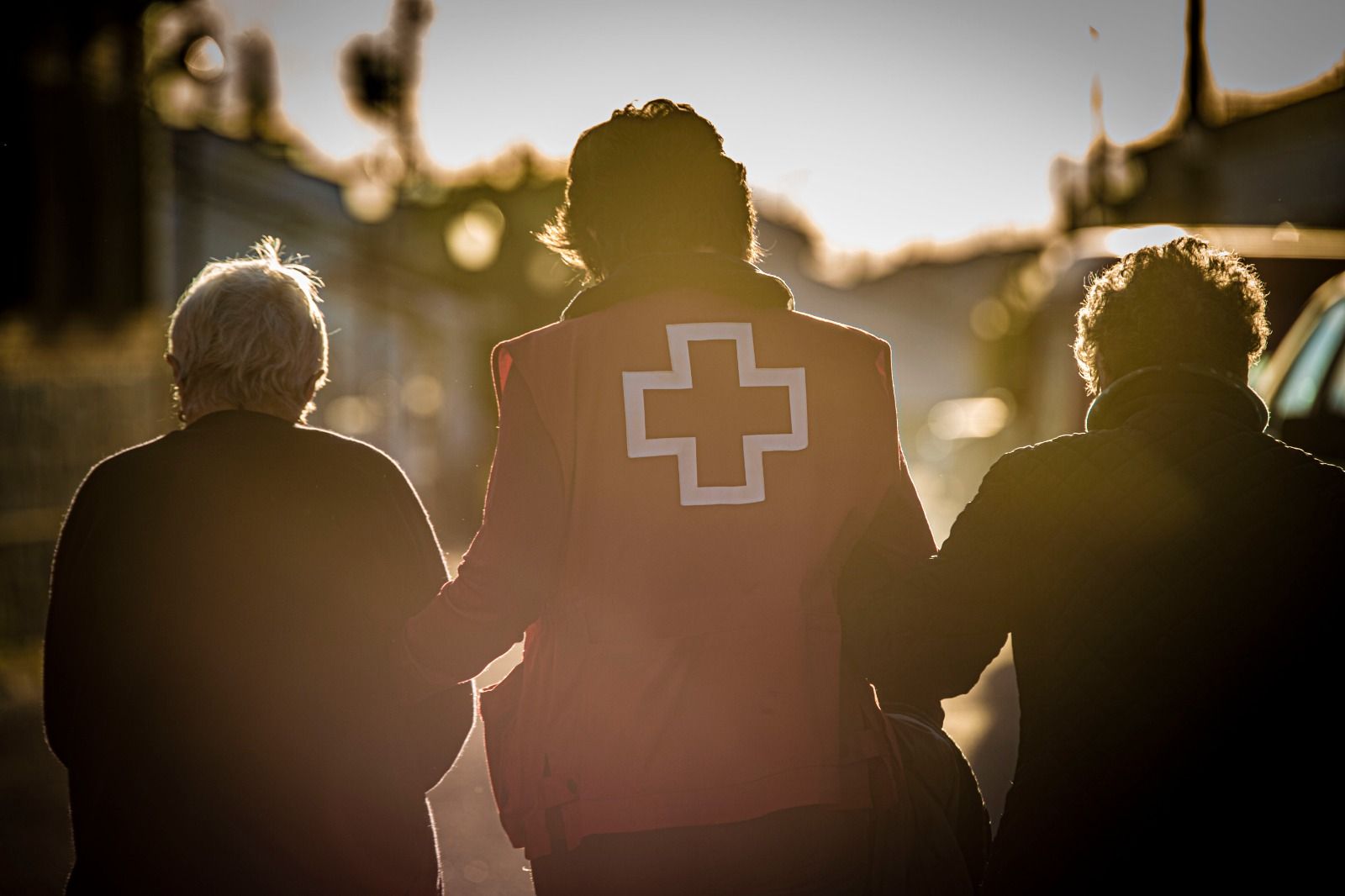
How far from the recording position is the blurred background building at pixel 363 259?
11383 mm

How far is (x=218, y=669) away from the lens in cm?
306

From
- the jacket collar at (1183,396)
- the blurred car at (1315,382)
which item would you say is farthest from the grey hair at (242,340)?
the blurred car at (1315,382)

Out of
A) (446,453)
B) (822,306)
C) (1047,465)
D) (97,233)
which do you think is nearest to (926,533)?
(1047,465)

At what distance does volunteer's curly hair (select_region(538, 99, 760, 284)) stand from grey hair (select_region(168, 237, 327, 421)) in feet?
2.58

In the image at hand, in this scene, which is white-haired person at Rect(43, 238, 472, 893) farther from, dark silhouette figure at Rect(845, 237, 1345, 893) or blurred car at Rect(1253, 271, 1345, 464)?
blurred car at Rect(1253, 271, 1345, 464)

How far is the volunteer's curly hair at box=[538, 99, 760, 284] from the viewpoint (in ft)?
8.79

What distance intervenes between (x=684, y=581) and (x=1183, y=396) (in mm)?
1000

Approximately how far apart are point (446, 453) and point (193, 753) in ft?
95.9

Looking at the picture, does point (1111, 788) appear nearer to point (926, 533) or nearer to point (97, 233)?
point (926, 533)

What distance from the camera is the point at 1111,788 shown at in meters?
2.59

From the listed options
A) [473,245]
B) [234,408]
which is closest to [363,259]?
[473,245]

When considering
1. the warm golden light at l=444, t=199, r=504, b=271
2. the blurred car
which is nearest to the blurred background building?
the warm golden light at l=444, t=199, r=504, b=271

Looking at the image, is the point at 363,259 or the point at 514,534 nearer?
the point at 514,534

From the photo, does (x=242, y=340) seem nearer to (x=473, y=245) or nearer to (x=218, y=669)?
(x=218, y=669)
